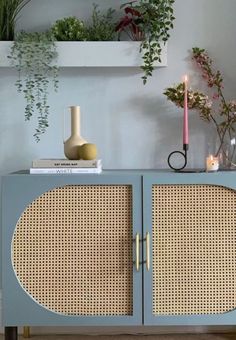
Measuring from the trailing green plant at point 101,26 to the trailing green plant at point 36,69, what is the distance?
0.20 m

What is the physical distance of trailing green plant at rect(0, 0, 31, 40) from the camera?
239 centimetres

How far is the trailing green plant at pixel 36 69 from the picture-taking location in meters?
2.34

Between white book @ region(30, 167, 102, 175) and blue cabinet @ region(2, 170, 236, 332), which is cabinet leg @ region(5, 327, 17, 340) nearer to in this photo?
blue cabinet @ region(2, 170, 236, 332)

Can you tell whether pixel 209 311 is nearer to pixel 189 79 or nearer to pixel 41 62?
pixel 189 79

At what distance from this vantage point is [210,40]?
252cm

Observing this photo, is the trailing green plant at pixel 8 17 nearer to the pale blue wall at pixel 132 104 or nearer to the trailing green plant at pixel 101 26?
the pale blue wall at pixel 132 104

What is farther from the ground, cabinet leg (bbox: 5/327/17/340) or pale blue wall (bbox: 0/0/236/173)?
pale blue wall (bbox: 0/0/236/173)

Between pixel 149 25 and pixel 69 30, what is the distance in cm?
37

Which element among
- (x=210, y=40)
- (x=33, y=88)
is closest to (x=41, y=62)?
(x=33, y=88)

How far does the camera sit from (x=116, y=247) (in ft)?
6.79

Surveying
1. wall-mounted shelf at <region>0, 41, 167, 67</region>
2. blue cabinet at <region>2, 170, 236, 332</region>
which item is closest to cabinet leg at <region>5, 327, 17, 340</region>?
blue cabinet at <region>2, 170, 236, 332</region>

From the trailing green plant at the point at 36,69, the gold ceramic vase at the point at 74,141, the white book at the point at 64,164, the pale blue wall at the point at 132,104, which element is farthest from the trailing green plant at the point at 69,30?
the white book at the point at 64,164

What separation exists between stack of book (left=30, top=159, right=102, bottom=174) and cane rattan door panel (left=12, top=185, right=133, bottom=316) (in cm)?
8

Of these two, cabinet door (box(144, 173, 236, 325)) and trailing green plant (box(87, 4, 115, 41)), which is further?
trailing green plant (box(87, 4, 115, 41))
